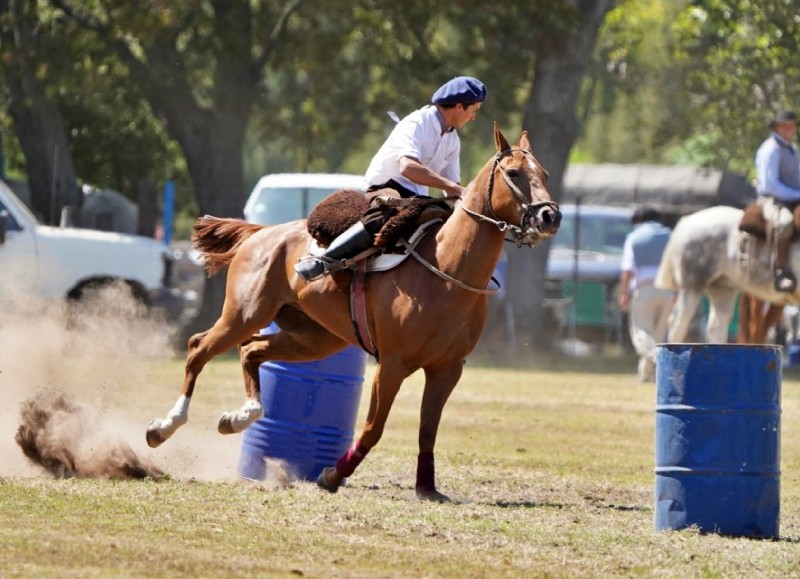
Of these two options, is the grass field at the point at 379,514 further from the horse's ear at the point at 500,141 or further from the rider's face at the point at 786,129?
the rider's face at the point at 786,129

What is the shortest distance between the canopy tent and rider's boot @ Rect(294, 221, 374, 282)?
83.0ft

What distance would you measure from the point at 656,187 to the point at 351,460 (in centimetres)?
2809

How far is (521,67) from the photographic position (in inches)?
1139

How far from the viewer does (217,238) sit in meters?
11.9

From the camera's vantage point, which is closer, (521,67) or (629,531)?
(629,531)

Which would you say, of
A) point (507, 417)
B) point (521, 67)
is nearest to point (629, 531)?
point (507, 417)

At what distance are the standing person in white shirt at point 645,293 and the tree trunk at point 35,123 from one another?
9.57m

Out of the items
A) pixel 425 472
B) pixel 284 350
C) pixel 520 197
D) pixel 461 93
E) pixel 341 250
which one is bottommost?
pixel 425 472

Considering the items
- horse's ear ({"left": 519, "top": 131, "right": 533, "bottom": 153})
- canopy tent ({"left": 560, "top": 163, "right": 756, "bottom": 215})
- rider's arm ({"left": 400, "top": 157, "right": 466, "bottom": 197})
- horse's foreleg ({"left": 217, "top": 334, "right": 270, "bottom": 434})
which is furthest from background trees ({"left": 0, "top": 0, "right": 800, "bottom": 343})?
horse's ear ({"left": 519, "top": 131, "right": 533, "bottom": 153})

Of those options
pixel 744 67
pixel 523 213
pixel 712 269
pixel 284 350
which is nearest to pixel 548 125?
pixel 744 67

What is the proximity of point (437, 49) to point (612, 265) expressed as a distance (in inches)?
197

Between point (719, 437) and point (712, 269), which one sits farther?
point (712, 269)

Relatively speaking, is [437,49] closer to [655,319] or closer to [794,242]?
[655,319]

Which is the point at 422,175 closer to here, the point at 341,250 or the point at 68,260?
the point at 341,250
